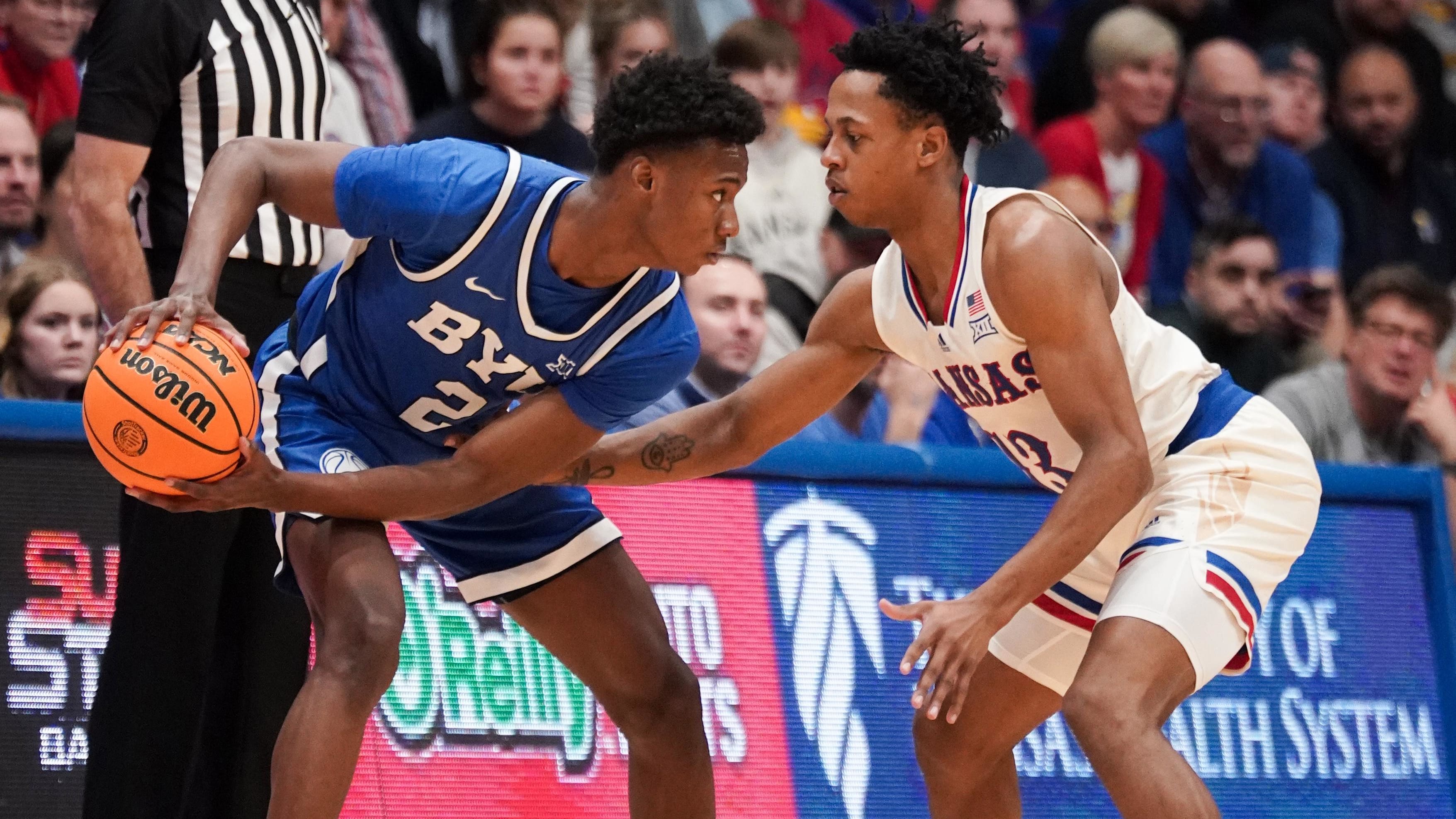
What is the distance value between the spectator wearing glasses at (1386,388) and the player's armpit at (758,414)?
2.97 m

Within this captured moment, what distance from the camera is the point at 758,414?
4.71 m

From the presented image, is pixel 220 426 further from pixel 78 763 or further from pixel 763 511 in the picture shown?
pixel 763 511

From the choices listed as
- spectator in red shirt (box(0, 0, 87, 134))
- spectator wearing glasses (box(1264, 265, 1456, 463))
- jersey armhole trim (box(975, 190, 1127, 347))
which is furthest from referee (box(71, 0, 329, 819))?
spectator wearing glasses (box(1264, 265, 1456, 463))

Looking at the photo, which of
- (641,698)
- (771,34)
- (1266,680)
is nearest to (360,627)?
(641,698)

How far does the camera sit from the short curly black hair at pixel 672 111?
3.92 m

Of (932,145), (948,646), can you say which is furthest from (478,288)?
(948,646)

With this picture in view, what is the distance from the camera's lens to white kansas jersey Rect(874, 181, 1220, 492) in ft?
13.6

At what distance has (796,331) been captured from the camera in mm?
7109

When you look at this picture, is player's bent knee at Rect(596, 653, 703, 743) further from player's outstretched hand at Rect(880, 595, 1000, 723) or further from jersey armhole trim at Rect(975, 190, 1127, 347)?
jersey armhole trim at Rect(975, 190, 1127, 347)

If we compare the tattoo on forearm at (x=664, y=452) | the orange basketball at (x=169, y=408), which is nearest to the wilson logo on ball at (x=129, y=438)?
the orange basketball at (x=169, y=408)

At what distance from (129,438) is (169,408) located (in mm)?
121

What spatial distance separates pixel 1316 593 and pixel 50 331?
4.11m

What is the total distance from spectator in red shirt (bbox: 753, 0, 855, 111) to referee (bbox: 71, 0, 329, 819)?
3.88 meters

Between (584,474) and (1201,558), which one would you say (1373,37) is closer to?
(1201,558)
